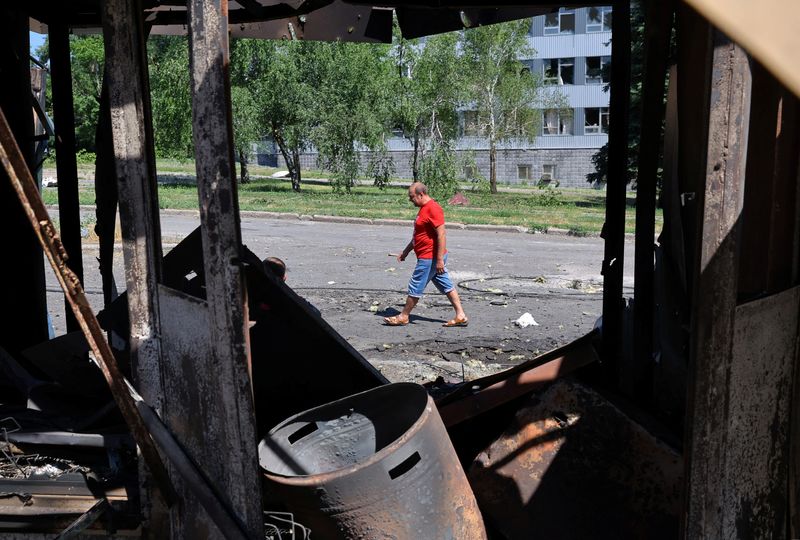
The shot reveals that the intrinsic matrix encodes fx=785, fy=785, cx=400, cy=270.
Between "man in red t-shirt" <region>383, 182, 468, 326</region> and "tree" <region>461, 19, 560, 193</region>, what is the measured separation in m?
24.1

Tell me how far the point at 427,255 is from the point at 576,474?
6.75 m

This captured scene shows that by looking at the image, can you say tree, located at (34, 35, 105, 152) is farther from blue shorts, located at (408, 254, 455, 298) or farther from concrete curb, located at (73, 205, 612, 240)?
blue shorts, located at (408, 254, 455, 298)

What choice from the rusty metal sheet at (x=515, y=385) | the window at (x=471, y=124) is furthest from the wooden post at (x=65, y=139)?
the window at (x=471, y=124)

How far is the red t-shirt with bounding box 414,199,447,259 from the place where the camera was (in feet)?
33.2

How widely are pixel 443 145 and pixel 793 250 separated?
29.2m

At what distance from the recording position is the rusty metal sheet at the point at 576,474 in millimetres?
3301

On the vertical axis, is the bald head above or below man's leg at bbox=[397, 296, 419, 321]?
above

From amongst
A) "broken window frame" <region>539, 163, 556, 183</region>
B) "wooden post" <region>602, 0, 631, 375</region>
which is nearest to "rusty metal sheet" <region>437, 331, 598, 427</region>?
"wooden post" <region>602, 0, 631, 375</region>

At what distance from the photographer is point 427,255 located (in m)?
10.1

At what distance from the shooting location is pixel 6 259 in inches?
201

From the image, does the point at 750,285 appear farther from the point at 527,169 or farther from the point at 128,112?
the point at 527,169

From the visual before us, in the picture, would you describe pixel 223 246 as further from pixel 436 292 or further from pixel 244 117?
pixel 244 117

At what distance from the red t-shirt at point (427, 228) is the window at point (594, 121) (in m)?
38.6

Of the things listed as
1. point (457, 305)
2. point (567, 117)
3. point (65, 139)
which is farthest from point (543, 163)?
point (65, 139)
